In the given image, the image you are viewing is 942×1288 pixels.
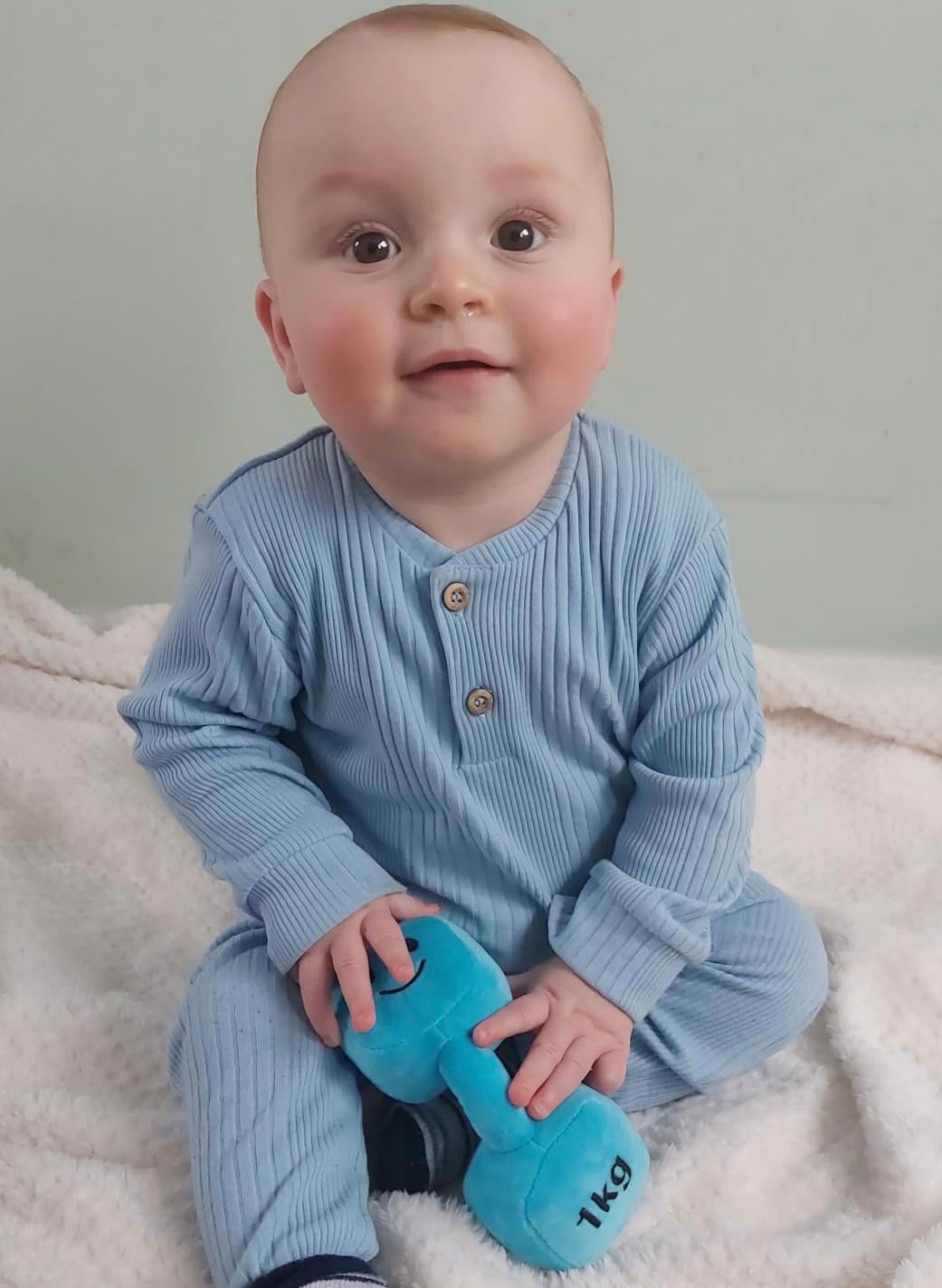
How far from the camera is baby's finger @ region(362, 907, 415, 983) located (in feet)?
2.25

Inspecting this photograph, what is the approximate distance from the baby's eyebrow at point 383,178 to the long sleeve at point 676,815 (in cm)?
23

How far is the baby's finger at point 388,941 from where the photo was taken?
0.69 meters

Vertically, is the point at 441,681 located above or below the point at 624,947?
Result: above

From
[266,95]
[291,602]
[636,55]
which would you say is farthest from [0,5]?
[291,602]

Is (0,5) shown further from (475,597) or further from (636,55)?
(475,597)

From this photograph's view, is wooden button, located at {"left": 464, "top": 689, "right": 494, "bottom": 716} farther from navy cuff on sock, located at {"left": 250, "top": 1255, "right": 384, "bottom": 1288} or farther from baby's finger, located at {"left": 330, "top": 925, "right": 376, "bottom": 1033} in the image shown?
navy cuff on sock, located at {"left": 250, "top": 1255, "right": 384, "bottom": 1288}

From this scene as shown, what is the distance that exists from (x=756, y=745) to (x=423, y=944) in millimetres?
237

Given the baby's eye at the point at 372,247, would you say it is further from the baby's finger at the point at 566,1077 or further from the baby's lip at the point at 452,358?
the baby's finger at the point at 566,1077

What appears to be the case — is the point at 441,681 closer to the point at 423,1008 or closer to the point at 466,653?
the point at 466,653

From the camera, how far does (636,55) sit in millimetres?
1014

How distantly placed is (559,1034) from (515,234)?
16.9 inches

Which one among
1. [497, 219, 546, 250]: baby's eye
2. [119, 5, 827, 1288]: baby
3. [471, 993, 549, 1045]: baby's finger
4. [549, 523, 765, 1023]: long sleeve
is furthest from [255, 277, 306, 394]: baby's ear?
[471, 993, 549, 1045]: baby's finger

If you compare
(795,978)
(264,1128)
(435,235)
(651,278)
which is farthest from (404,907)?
(651,278)

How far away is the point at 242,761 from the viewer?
2.43 ft
